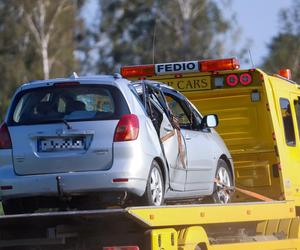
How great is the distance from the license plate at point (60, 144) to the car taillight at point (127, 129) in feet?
1.14

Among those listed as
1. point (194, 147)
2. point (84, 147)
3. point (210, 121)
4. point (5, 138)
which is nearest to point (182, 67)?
point (210, 121)

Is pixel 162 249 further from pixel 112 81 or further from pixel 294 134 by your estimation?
pixel 294 134

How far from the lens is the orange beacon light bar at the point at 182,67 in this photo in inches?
420

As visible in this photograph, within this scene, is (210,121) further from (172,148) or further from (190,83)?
(190,83)

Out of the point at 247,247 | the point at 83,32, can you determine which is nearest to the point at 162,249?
the point at 247,247

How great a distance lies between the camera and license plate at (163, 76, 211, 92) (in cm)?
1129

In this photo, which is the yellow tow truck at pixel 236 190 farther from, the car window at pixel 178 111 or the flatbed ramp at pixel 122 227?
the car window at pixel 178 111

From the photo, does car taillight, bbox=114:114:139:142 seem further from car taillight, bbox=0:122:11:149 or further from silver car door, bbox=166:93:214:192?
silver car door, bbox=166:93:214:192

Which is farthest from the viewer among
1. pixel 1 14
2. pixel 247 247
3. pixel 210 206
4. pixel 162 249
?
pixel 1 14

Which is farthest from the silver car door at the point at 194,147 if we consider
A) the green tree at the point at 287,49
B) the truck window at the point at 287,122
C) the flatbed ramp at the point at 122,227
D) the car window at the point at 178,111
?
the green tree at the point at 287,49

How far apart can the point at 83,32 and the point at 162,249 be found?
4145 cm

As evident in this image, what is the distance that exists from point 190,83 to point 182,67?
18.6 inches

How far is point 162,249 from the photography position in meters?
7.78

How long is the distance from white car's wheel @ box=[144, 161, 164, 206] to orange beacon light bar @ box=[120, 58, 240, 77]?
281cm
